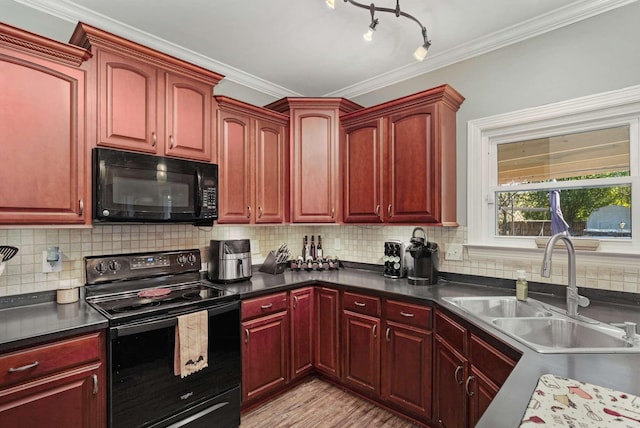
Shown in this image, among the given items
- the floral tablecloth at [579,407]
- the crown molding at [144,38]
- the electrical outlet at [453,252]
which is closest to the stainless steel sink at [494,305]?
the electrical outlet at [453,252]

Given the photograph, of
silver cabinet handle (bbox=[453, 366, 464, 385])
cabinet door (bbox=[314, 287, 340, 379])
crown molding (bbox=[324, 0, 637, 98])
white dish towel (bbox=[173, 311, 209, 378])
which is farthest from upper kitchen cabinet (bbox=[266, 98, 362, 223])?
silver cabinet handle (bbox=[453, 366, 464, 385])

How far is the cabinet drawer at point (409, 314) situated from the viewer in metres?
2.17

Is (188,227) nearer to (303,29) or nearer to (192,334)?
(192,334)

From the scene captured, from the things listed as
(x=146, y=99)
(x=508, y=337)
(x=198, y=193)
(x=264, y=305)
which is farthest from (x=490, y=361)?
(x=146, y=99)

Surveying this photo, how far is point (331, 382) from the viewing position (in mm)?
2770

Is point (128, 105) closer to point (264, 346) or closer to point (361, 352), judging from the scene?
point (264, 346)

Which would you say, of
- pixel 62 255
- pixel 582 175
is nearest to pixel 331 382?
pixel 62 255

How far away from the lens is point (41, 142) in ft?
5.72

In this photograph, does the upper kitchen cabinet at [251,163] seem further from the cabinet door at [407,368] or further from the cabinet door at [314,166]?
the cabinet door at [407,368]

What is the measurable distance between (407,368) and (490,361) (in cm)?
82

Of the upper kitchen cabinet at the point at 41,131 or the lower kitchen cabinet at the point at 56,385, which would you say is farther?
the upper kitchen cabinet at the point at 41,131

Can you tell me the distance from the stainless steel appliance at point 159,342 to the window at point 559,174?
1.90 meters

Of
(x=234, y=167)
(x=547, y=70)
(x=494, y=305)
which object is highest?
(x=547, y=70)

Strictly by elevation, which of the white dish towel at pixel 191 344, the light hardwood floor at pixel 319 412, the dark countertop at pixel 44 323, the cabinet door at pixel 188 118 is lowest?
the light hardwood floor at pixel 319 412
